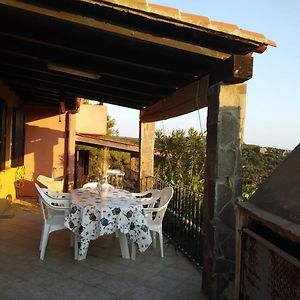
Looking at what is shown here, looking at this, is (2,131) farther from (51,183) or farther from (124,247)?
(124,247)

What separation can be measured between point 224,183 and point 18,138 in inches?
274

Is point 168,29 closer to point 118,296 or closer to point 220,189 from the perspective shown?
point 220,189

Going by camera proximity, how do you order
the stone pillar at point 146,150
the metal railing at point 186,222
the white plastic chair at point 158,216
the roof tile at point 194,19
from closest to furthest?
the roof tile at point 194,19 < the metal railing at point 186,222 < the white plastic chair at point 158,216 < the stone pillar at point 146,150

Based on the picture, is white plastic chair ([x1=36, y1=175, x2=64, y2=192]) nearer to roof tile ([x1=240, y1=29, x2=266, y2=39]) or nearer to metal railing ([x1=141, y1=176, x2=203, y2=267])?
metal railing ([x1=141, y1=176, x2=203, y2=267])

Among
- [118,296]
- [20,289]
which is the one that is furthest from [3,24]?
[118,296]

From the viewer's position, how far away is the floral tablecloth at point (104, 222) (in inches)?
175

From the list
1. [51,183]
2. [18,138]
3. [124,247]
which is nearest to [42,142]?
[18,138]

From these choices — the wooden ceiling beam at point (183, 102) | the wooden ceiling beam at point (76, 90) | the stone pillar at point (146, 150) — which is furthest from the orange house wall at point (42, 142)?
the wooden ceiling beam at point (183, 102)

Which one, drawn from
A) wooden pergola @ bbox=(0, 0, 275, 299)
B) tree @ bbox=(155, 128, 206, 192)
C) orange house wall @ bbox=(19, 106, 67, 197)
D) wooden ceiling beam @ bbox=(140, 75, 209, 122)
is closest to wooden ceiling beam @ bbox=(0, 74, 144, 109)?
wooden ceiling beam @ bbox=(140, 75, 209, 122)

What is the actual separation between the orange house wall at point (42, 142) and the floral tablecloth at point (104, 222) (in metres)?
5.92

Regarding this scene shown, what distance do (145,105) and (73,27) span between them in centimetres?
432

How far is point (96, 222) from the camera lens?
4.50 meters

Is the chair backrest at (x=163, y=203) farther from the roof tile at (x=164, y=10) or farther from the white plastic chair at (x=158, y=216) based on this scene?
the roof tile at (x=164, y=10)

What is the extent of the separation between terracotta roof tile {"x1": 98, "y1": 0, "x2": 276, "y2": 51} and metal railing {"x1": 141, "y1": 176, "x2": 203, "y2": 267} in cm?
237
